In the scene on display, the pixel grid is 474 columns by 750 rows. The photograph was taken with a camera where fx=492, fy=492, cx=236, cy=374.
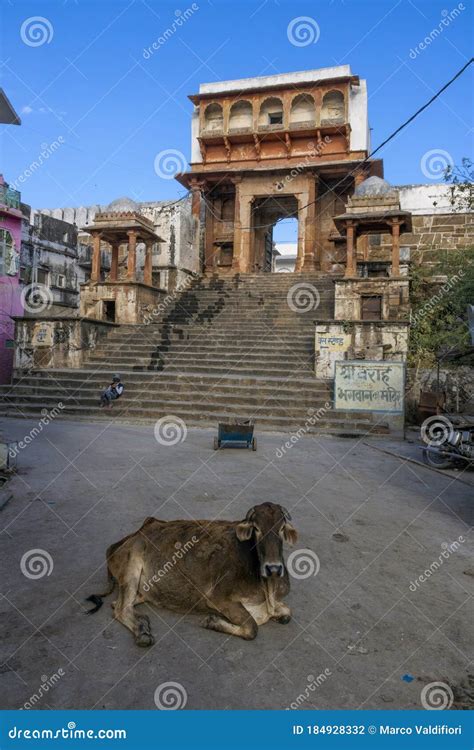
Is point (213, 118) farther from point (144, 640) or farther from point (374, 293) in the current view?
point (144, 640)

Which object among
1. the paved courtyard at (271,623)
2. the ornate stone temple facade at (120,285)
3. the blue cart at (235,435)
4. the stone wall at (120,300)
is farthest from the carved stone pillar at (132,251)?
the paved courtyard at (271,623)

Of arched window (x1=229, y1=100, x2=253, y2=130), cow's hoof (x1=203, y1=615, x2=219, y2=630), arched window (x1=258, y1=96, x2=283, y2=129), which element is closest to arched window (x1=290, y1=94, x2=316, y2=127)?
arched window (x1=258, y1=96, x2=283, y2=129)

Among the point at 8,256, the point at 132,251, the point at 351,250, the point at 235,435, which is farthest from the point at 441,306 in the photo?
the point at 8,256

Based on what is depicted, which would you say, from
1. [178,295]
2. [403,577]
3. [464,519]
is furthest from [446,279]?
[403,577]

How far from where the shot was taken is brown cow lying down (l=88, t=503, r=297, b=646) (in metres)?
2.93

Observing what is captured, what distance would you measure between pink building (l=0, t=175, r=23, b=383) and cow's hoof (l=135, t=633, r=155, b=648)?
2108 cm

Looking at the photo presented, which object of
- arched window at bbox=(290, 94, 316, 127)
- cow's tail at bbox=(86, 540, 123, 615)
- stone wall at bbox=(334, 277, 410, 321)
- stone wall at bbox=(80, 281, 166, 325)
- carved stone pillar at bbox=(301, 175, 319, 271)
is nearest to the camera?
cow's tail at bbox=(86, 540, 123, 615)

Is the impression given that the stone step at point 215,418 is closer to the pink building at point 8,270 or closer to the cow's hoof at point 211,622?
the cow's hoof at point 211,622

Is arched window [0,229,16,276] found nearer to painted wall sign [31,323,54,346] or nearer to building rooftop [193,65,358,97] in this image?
painted wall sign [31,323,54,346]

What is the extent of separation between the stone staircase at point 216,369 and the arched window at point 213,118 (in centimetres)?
996

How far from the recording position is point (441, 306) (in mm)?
17047

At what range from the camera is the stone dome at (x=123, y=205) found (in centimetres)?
2025

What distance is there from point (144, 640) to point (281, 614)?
858 mm

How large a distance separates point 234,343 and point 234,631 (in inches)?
541
